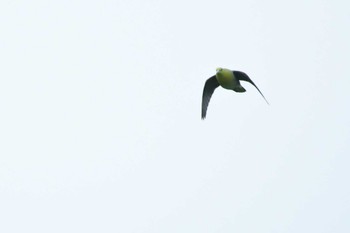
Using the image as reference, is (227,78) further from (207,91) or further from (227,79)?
(207,91)

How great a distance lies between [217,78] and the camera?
47.2 metres

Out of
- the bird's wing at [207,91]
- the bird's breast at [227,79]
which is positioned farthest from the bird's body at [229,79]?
the bird's wing at [207,91]

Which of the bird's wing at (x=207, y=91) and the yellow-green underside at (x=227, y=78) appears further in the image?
→ the bird's wing at (x=207, y=91)

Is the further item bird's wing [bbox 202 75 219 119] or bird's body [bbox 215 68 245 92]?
bird's wing [bbox 202 75 219 119]

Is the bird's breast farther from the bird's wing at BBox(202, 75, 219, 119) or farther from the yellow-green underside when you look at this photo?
the bird's wing at BBox(202, 75, 219, 119)

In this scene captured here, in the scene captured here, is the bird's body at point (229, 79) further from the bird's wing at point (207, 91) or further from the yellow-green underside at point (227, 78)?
the bird's wing at point (207, 91)

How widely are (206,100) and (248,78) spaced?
11.8 ft

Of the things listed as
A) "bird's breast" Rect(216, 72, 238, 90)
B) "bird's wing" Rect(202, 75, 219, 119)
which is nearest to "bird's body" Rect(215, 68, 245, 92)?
"bird's breast" Rect(216, 72, 238, 90)

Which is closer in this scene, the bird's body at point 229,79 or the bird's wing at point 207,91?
the bird's body at point 229,79

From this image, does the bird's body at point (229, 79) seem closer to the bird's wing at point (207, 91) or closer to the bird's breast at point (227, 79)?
the bird's breast at point (227, 79)

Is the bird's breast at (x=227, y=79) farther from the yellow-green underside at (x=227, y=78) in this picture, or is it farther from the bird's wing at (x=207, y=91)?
the bird's wing at (x=207, y=91)

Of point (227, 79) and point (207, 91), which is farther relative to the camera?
point (207, 91)

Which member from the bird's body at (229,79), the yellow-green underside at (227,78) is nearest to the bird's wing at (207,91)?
the bird's body at (229,79)

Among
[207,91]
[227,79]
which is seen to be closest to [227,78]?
[227,79]
